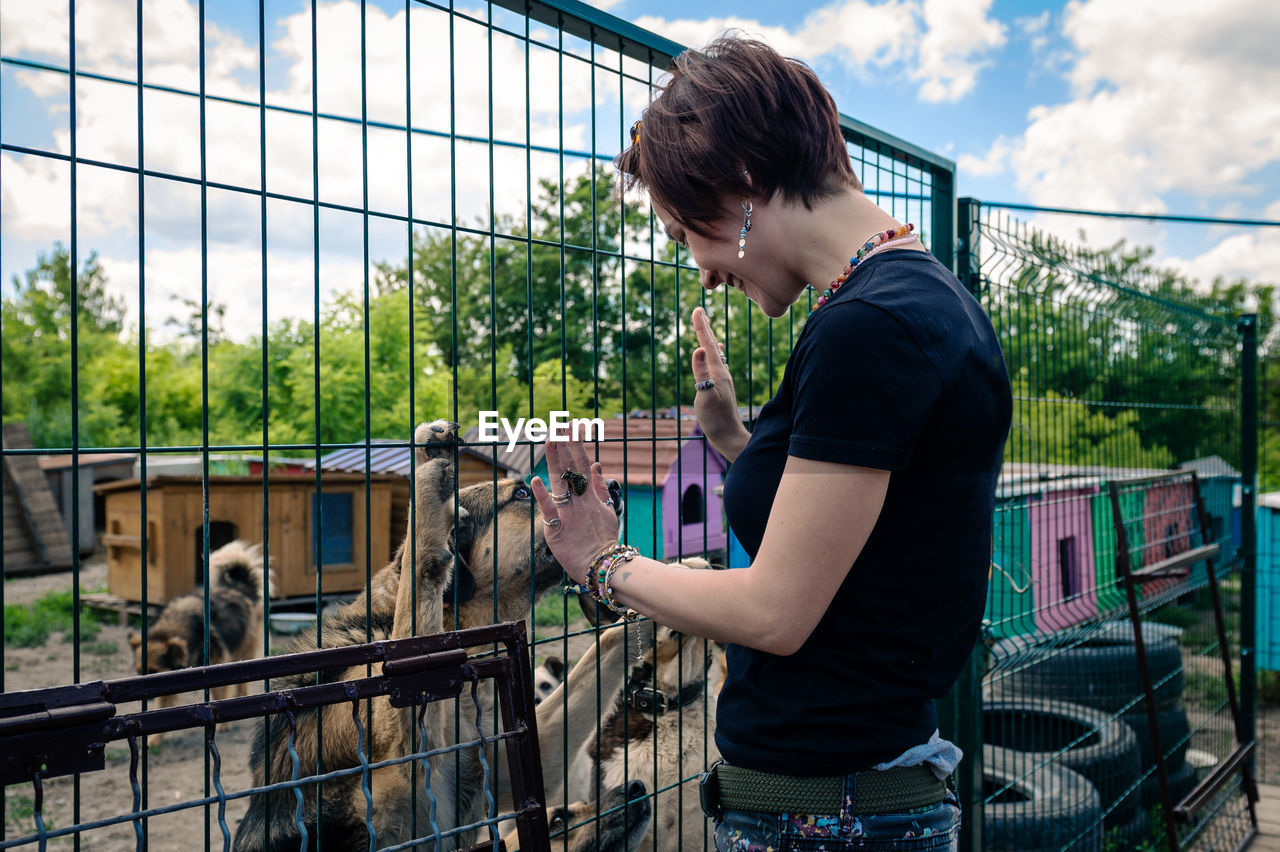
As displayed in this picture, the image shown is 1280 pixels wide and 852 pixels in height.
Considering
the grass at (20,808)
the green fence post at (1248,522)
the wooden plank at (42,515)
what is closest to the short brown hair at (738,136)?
the grass at (20,808)

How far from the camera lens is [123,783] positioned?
19.9 ft

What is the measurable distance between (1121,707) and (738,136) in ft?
18.8

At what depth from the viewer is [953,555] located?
1434 mm

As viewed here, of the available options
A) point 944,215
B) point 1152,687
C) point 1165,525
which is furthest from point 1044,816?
point 944,215

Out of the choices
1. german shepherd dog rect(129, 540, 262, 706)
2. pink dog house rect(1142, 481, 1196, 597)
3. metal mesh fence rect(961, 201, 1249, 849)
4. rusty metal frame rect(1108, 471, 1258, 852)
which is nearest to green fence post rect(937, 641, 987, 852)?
metal mesh fence rect(961, 201, 1249, 849)

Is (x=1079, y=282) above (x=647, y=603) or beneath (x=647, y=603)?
above

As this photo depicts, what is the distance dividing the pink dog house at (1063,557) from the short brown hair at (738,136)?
10.2 feet

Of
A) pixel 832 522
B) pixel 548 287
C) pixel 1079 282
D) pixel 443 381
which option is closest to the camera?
pixel 832 522

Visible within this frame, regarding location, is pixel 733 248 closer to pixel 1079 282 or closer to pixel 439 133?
pixel 439 133

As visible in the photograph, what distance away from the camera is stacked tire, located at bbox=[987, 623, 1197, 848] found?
4824mm

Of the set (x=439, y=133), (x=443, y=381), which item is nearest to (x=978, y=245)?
(x=439, y=133)

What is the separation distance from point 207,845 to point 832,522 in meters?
1.27

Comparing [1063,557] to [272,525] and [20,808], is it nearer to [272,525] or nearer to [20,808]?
[20,808]

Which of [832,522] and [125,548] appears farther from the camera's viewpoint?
[125,548]
